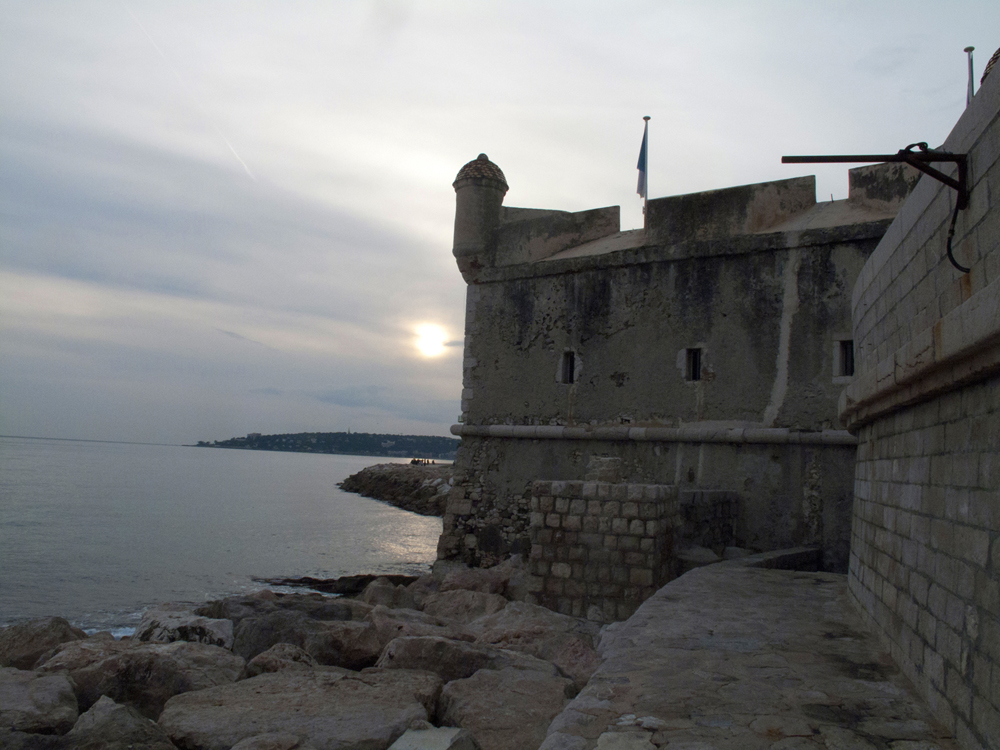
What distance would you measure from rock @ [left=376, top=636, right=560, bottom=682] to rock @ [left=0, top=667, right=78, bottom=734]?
2311 millimetres

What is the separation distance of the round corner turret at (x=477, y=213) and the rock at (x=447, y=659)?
8630 millimetres

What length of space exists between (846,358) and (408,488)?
127 feet

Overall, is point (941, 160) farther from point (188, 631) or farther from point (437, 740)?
point (188, 631)

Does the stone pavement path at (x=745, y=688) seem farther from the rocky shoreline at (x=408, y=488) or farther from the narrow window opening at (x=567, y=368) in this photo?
the rocky shoreline at (x=408, y=488)

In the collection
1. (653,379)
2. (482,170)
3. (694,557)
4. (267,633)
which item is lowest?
(267,633)

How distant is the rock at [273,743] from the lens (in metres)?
4.09

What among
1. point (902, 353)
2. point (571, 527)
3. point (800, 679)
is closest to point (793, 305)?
point (571, 527)

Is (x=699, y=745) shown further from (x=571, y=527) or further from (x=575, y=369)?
(x=575, y=369)

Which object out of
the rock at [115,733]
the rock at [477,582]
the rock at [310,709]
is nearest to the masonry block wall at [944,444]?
the rock at [310,709]

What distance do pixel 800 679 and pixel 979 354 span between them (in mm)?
1829

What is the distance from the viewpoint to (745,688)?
11.5 ft

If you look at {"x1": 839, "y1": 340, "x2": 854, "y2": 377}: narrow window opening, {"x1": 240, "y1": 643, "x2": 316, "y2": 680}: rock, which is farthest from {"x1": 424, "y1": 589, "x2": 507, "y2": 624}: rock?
{"x1": 839, "y1": 340, "x2": 854, "y2": 377}: narrow window opening

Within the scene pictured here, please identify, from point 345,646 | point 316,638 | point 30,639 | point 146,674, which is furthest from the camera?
point 30,639

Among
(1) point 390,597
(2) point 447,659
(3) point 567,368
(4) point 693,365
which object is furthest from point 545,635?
(3) point 567,368
